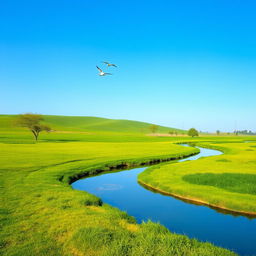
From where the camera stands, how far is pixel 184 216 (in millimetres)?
15242

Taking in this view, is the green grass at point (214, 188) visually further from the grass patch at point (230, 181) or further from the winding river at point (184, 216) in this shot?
the winding river at point (184, 216)

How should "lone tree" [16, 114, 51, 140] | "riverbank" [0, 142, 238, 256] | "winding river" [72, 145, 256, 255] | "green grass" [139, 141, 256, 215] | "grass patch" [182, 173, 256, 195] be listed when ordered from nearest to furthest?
"riverbank" [0, 142, 238, 256] → "winding river" [72, 145, 256, 255] → "green grass" [139, 141, 256, 215] → "grass patch" [182, 173, 256, 195] → "lone tree" [16, 114, 51, 140]

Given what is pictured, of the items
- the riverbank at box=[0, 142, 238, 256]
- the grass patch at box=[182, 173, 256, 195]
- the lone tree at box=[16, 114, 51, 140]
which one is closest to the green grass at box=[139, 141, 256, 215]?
the grass patch at box=[182, 173, 256, 195]

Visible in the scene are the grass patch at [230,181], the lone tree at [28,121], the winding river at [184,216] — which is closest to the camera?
the winding river at [184,216]

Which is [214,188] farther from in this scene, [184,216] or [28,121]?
[28,121]

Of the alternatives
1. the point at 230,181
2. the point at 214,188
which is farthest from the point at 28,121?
the point at 230,181

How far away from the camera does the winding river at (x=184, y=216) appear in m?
12.2

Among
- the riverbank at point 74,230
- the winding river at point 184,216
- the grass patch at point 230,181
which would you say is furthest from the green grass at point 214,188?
the riverbank at point 74,230

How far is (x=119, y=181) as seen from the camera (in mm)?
26000

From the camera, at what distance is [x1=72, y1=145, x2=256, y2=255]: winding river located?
12164mm

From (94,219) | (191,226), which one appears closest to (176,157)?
(191,226)

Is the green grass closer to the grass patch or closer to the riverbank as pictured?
the grass patch

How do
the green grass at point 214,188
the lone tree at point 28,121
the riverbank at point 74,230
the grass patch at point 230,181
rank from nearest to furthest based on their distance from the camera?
the riverbank at point 74,230
the green grass at point 214,188
the grass patch at point 230,181
the lone tree at point 28,121

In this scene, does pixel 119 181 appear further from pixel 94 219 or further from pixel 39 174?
pixel 94 219
